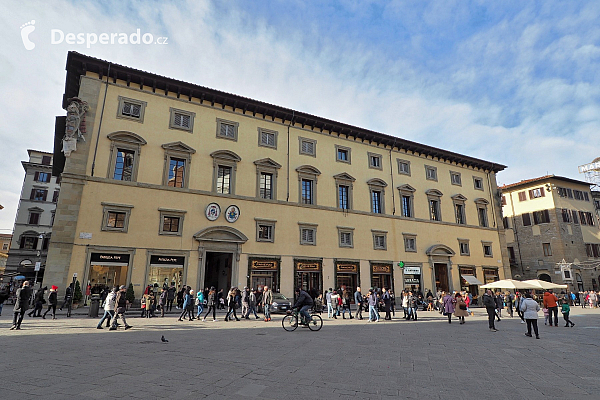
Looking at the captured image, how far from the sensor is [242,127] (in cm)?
2631

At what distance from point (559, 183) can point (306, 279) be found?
35.7 m

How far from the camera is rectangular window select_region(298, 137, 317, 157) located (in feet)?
93.1

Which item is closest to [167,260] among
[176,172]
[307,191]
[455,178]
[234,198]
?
[176,172]

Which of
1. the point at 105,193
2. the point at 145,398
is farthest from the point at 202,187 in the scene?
the point at 145,398

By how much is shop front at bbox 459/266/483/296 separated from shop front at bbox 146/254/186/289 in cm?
2547

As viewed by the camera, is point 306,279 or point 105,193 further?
point 306,279

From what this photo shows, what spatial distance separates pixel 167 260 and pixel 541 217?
138 feet

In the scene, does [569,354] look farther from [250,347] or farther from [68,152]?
[68,152]

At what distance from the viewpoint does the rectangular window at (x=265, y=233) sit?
81.3 ft

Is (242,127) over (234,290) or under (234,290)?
over

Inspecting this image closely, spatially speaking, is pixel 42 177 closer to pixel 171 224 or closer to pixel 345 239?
pixel 171 224

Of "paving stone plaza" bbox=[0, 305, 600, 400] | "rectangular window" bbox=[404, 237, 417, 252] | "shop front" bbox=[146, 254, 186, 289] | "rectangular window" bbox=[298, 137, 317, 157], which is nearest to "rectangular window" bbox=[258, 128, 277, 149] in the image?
"rectangular window" bbox=[298, 137, 317, 157]

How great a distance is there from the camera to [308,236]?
2661 cm

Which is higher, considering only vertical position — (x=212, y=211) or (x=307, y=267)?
(x=212, y=211)
